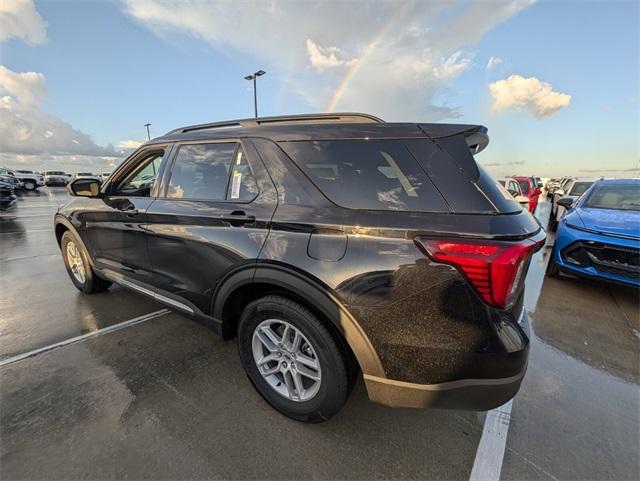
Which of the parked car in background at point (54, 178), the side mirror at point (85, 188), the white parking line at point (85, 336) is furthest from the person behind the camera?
the parked car in background at point (54, 178)

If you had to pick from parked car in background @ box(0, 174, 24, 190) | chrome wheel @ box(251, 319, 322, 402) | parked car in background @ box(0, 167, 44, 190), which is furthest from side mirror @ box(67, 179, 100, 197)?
parked car in background @ box(0, 167, 44, 190)

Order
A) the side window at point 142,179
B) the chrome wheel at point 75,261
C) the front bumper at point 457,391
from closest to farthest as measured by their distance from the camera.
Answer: the front bumper at point 457,391 → the side window at point 142,179 → the chrome wheel at point 75,261

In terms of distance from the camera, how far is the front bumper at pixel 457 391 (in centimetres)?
152

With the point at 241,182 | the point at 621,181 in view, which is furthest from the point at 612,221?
the point at 241,182

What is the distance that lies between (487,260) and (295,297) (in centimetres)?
106

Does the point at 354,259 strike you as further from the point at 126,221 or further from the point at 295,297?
the point at 126,221

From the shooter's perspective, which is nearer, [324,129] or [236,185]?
[324,129]

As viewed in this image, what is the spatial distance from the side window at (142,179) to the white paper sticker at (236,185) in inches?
43.6

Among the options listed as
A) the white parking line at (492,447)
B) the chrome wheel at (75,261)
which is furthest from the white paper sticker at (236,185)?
the chrome wheel at (75,261)

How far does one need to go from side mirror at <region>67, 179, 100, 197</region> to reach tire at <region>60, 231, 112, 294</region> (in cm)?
78

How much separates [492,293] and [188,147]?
2482 millimetres

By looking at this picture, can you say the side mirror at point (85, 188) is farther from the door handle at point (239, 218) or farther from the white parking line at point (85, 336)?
the door handle at point (239, 218)

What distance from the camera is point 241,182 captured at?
2.21 m

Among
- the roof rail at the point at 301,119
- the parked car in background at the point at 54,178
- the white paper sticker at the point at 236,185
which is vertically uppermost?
the roof rail at the point at 301,119
